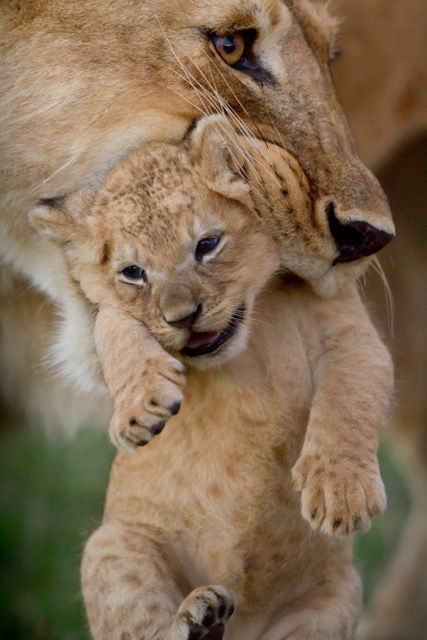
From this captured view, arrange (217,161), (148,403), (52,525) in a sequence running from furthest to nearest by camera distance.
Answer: (52,525), (217,161), (148,403)

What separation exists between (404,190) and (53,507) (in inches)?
72.3

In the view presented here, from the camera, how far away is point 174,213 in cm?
166

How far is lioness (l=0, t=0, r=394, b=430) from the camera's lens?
6.01 ft

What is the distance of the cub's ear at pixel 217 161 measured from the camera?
171 centimetres

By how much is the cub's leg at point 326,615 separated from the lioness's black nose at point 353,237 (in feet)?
2.08

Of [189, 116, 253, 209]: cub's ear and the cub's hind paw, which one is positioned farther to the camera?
[189, 116, 253, 209]: cub's ear

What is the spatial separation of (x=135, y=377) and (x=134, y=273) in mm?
202

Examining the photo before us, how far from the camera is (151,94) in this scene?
6.14 ft

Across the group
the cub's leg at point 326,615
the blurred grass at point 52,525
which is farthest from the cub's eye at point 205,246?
the blurred grass at point 52,525

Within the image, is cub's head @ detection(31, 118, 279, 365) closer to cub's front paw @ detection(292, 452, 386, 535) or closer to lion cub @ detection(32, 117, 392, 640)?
lion cub @ detection(32, 117, 392, 640)

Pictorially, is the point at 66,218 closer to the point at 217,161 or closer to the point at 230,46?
the point at 217,161

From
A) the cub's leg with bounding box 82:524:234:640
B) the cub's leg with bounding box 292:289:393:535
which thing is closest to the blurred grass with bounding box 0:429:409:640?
the cub's leg with bounding box 82:524:234:640

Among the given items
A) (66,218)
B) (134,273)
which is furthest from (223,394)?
(66,218)

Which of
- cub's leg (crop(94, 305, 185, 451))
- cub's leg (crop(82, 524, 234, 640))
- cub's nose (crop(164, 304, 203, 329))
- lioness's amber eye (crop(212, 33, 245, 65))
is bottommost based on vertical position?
cub's leg (crop(82, 524, 234, 640))
